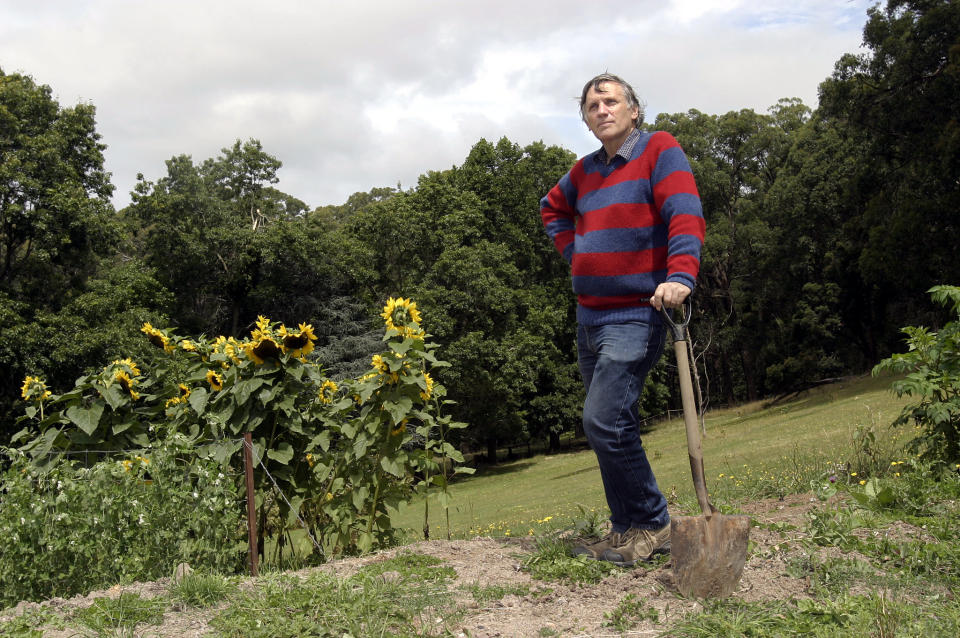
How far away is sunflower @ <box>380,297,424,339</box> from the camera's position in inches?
164

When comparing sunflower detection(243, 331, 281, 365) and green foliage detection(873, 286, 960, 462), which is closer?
sunflower detection(243, 331, 281, 365)

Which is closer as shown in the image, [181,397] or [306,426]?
[306,426]

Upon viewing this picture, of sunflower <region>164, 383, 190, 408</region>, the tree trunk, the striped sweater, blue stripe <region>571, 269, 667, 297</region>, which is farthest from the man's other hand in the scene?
the tree trunk

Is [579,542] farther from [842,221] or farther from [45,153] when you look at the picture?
[842,221]

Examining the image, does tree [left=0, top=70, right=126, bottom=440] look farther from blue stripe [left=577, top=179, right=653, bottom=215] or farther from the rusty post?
blue stripe [left=577, top=179, right=653, bottom=215]

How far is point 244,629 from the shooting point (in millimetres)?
2580

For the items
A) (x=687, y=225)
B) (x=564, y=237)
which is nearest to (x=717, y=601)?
(x=687, y=225)

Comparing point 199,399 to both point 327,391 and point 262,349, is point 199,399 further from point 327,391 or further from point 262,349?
point 327,391

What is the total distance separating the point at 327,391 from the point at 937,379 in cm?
370

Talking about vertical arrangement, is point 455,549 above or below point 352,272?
below

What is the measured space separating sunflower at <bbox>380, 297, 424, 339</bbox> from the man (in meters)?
0.99

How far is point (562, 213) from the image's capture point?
4.04m

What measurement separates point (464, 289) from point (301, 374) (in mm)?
22693

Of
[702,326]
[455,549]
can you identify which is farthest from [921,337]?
[702,326]
